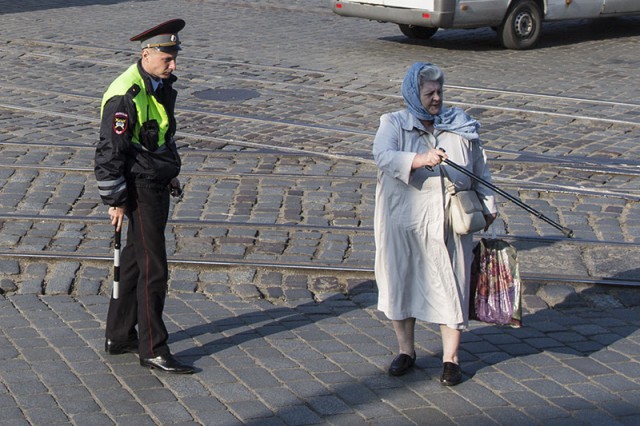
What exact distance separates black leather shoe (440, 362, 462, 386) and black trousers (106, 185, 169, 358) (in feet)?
4.51

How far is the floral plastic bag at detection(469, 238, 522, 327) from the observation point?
5656 millimetres

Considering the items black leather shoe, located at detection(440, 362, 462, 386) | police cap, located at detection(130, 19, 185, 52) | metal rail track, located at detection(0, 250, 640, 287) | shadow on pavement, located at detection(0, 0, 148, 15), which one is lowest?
black leather shoe, located at detection(440, 362, 462, 386)

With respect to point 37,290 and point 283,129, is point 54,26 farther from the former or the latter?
point 37,290

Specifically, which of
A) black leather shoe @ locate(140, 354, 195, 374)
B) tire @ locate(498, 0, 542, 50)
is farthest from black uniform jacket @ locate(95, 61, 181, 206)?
tire @ locate(498, 0, 542, 50)

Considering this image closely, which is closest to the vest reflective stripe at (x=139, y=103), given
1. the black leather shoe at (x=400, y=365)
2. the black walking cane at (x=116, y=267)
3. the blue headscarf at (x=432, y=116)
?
the black walking cane at (x=116, y=267)

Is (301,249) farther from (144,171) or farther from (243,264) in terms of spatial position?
(144,171)

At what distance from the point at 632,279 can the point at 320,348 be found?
7.28 feet

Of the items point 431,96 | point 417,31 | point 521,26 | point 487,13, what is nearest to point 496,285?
point 431,96

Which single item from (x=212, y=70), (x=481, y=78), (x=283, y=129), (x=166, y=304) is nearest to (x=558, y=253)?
(x=166, y=304)

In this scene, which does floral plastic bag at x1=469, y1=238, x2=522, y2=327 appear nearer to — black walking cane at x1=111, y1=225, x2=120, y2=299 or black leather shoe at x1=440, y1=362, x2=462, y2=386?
black leather shoe at x1=440, y1=362, x2=462, y2=386

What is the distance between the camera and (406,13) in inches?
622

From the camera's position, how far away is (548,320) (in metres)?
6.70

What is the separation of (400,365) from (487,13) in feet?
35.8

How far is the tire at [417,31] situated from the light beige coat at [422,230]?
37.9 feet
